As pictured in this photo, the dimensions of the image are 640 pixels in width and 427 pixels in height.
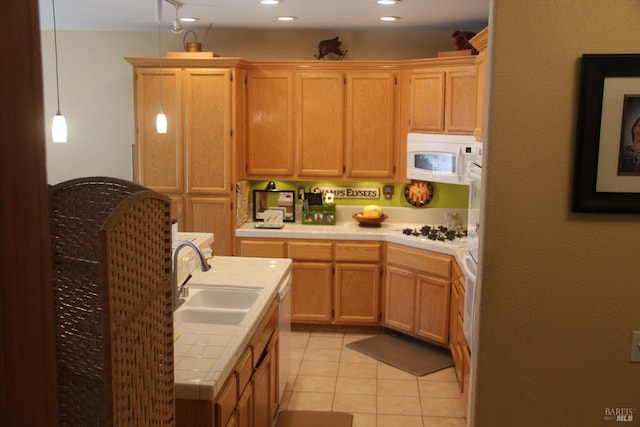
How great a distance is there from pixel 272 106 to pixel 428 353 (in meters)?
2.50

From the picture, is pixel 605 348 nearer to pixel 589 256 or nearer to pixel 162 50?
pixel 589 256

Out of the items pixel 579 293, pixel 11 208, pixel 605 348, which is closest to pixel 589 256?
pixel 579 293

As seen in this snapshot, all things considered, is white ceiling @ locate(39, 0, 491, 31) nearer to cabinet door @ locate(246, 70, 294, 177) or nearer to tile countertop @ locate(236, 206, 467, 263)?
cabinet door @ locate(246, 70, 294, 177)

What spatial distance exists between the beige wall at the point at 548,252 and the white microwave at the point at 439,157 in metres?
2.89

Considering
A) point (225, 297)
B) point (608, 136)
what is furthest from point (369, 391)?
point (608, 136)

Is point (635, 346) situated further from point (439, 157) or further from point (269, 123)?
point (269, 123)

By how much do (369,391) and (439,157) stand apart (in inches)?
77.7

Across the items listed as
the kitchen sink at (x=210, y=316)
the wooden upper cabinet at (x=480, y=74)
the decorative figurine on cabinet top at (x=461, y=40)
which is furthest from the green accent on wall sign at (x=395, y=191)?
the kitchen sink at (x=210, y=316)

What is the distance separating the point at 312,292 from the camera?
5.64 meters

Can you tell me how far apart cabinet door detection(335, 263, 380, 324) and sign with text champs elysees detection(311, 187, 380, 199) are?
2.72ft

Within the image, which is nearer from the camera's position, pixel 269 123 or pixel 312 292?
pixel 312 292

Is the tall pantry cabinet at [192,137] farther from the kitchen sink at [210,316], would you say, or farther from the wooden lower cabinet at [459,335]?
the kitchen sink at [210,316]

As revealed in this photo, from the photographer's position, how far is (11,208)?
2.07 feet

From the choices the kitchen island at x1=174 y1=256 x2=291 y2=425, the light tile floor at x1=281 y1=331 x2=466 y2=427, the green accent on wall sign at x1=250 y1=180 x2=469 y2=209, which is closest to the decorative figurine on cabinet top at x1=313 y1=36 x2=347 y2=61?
the green accent on wall sign at x1=250 y1=180 x2=469 y2=209
